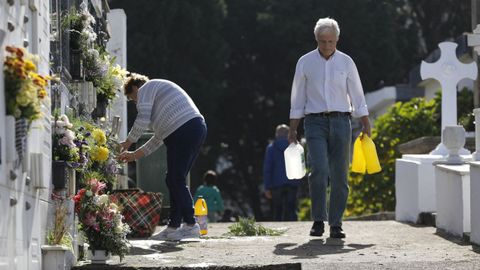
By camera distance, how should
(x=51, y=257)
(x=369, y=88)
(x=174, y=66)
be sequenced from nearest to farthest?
(x=51, y=257)
(x=174, y=66)
(x=369, y=88)

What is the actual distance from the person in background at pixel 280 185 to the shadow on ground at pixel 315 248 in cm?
781

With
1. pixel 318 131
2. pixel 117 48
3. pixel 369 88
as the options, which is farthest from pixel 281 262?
pixel 369 88

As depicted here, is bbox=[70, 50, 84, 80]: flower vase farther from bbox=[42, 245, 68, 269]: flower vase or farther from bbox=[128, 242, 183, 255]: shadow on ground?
bbox=[42, 245, 68, 269]: flower vase

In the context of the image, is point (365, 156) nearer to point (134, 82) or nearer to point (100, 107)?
point (134, 82)

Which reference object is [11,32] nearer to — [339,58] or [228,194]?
[339,58]

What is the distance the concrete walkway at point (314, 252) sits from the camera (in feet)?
32.8

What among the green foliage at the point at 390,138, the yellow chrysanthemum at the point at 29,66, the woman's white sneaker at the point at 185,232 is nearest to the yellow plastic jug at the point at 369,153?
the woman's white sneaker at the point at 185,232

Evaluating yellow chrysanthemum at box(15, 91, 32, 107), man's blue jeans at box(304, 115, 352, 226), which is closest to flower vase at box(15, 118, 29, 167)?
yellow chrysanthemum at box(15, 91, 32, 107)

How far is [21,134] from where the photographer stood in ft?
26.6

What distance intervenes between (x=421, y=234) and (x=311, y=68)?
2.05m

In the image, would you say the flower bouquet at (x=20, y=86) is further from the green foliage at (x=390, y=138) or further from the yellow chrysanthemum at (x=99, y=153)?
the green foliage at (x=390, y=138)

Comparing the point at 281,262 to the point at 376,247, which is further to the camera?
the point at 376,247

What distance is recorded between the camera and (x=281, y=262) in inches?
398

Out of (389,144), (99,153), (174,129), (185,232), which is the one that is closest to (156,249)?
(99,153)
